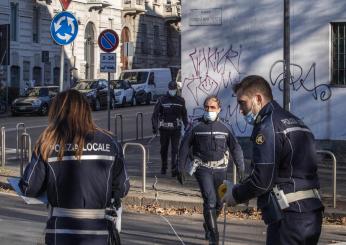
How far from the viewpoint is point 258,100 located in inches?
209

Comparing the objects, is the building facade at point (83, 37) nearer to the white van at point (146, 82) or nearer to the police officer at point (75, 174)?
the white van at point (146, 82)

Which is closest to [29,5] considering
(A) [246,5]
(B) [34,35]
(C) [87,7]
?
(B) [34,35]

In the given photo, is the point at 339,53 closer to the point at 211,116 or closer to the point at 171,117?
the point at 171,117

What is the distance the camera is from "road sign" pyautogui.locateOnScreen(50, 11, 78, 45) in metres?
14.7

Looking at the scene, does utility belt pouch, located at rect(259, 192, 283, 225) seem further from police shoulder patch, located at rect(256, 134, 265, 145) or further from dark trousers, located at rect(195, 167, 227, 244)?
dark trousers, located at rect(195, 167, 227, 244)

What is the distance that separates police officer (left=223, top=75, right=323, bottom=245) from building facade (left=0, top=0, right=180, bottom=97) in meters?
35.3

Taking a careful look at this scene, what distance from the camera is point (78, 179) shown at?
4.86m

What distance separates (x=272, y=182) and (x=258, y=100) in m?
0.57

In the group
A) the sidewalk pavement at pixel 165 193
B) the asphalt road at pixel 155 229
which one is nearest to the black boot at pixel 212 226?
the asphalt road at pixel 155 229

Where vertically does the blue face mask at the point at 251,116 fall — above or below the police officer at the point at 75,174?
above

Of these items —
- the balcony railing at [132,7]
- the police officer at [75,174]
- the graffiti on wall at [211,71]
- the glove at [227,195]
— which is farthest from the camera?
the balcony railing at [132,7]

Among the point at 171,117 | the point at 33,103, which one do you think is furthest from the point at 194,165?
the point at 33,103

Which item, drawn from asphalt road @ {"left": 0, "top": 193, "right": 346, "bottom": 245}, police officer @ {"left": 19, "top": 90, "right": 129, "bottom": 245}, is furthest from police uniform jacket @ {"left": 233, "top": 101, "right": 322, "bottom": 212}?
asphalt road @ {"left": 0, "top": 193, "right": 346, "bottom": 245}

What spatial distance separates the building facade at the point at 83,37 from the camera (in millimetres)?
49906
